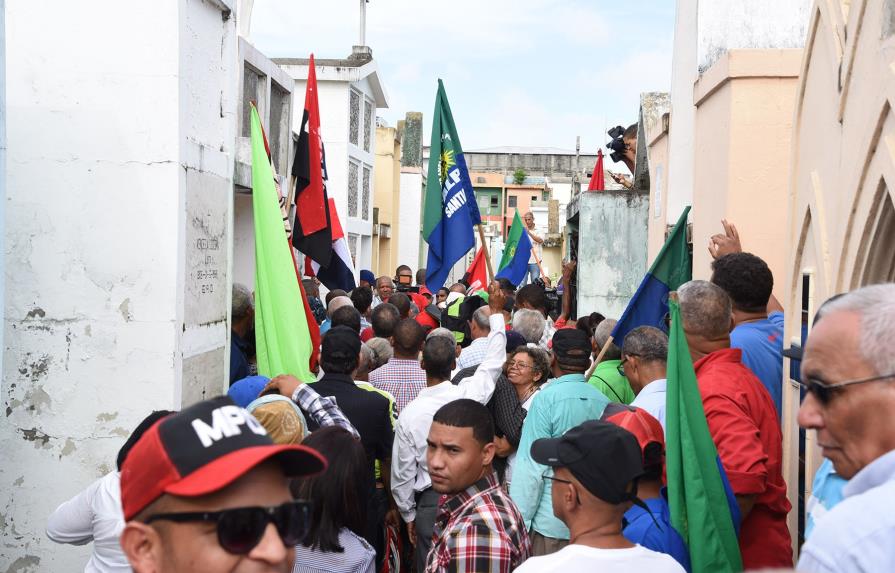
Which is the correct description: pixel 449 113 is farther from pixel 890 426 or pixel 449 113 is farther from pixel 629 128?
pixel 890 426

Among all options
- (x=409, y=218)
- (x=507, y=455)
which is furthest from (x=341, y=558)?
(x=409, y=218)

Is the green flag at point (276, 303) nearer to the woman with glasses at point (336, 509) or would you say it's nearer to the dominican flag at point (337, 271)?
the woman with glasses at point (336, 509)

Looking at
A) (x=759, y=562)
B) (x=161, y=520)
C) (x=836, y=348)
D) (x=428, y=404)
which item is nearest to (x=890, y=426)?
(x=836, y=348)

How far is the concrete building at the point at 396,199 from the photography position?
98.2 feet

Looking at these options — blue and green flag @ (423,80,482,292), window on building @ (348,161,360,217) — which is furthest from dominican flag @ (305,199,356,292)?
window on building @ (348,161,360,217)

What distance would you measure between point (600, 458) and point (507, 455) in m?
2.91

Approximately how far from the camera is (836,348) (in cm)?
242

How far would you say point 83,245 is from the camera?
6.19 m

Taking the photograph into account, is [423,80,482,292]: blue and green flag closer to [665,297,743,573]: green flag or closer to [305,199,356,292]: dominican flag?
[305,199,356,292]: dominican flag

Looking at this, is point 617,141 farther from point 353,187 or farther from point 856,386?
point 856,386

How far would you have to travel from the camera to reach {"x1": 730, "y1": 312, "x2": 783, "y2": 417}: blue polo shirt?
5488 mm

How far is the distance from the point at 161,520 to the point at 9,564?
489 cm

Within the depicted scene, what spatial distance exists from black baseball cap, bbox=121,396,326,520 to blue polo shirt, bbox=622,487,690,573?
196 centimetres

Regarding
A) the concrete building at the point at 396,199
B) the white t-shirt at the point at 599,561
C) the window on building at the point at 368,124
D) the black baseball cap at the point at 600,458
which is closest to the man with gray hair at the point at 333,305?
the black baseball cap at the point at 600,458
